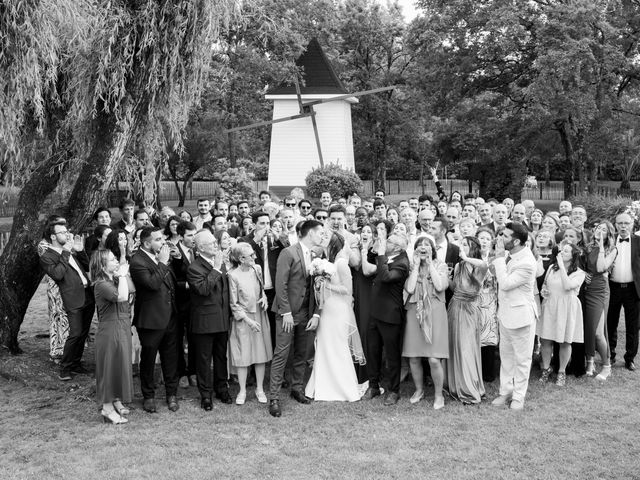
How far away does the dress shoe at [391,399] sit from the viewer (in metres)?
6.92

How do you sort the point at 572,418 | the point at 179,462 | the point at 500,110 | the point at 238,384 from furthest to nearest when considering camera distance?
the point at 500,110 → the point at 238,384 → the point at 572,418 → the point at 179,462

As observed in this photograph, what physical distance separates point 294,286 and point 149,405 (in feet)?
6.30

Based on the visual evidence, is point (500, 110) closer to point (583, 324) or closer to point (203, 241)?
point (583, 324)

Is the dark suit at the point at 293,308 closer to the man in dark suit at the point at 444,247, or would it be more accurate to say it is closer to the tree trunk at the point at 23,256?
the man in dark suit at the point at 444,247

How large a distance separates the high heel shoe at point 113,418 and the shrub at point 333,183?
15325 millimetres

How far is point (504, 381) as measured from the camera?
6.96 metres

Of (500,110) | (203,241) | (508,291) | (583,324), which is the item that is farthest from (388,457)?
(500,110)

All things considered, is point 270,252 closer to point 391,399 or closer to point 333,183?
point 391,399

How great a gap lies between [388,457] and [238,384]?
2659 mm

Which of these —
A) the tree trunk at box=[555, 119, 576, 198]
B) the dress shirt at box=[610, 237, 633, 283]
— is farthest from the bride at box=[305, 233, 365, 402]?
the tree trunk at box=[555, 119, 576, 198]

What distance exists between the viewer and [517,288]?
675cm

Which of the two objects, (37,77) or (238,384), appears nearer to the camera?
(37,77)

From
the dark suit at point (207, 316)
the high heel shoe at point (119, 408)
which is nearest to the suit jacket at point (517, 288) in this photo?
the dark suit at point (207, 316)

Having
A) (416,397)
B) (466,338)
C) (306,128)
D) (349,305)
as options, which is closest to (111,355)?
(349,305)
